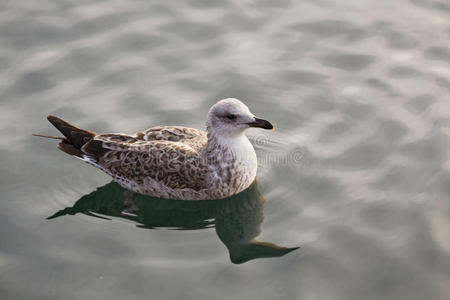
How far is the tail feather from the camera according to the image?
955 cm

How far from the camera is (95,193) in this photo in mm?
9484

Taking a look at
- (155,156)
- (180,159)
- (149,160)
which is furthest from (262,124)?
(149,160)

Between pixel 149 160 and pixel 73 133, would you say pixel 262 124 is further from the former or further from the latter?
pixel 73 133

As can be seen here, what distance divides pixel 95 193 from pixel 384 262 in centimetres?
411

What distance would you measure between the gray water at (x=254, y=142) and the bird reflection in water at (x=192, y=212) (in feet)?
0.08

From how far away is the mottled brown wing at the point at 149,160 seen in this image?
30.0ft

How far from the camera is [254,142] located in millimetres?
10289

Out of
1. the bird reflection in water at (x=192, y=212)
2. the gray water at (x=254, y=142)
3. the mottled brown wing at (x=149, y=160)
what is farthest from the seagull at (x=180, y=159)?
the gray water at (x=254, y=142)

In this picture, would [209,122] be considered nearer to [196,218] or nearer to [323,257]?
[196,218]

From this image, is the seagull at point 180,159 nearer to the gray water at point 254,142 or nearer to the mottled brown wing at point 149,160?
the mottled brown wing at point 149,160

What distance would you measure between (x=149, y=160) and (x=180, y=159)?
17.7 inches

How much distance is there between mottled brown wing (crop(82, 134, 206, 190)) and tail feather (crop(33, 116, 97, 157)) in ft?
0.39

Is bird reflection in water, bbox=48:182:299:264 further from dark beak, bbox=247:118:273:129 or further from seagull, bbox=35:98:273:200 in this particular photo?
dark beak, bbox=247:118:273:129

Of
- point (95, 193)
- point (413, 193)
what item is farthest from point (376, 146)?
point (95, 193)
